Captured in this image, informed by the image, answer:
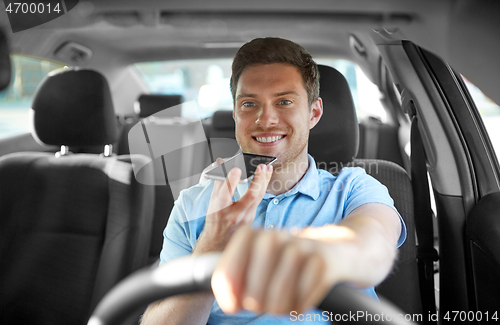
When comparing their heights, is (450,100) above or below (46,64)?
below

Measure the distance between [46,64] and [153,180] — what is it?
673mm

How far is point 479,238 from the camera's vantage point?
44.5 inches

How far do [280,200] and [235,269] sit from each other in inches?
28.5

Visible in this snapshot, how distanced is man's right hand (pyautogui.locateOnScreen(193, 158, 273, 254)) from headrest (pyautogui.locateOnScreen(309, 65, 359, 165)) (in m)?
0.52

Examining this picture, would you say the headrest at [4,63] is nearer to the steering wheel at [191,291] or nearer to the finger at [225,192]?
the finger at [225,192]

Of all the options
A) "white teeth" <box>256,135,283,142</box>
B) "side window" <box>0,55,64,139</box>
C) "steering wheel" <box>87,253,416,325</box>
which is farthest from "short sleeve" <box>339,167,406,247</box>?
"side window" <box>0,55,64,139</box>

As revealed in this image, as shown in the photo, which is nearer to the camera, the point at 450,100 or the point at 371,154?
the point at 450,100

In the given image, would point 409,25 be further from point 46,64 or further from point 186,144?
point 46,64

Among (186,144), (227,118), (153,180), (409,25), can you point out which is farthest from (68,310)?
(409,25)

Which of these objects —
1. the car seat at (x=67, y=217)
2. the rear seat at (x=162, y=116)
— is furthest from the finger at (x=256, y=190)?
the car seat at (x=67, y=217)

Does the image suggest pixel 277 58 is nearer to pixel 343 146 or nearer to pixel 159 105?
pixel 343 146

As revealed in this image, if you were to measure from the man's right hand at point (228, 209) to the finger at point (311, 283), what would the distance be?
35cm

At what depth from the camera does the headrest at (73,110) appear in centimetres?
155

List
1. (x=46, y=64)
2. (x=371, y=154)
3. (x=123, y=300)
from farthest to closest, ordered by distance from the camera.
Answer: (x=371, y=154)
(x=46, y=64)
(x=123, y=300)
